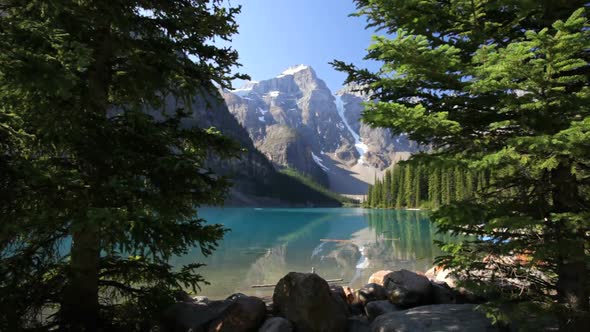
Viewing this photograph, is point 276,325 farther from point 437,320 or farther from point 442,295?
point 442,295

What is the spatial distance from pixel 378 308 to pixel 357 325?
74 cm

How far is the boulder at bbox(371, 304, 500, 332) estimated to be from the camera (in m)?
5.84

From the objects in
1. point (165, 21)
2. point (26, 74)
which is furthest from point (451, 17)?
point (26, 74)

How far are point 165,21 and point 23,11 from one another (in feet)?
6.67

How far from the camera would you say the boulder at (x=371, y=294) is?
29.5ft

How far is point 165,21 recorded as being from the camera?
231 inches

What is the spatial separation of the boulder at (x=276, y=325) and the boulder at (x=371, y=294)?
311 centimetres

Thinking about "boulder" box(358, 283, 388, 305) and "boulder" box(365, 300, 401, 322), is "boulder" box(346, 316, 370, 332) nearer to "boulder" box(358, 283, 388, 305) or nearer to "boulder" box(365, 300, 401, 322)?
"boulder" box(365, 300, 401, 322)

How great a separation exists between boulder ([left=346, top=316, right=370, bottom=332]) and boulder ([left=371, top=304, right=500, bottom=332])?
824 millimetres

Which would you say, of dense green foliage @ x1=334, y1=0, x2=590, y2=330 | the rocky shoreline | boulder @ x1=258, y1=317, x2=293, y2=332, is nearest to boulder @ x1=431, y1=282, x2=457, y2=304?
the rocky shoreline

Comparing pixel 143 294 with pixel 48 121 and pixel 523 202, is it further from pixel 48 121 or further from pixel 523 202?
pixel 523 202

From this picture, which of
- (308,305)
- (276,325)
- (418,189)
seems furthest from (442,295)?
(418,189)

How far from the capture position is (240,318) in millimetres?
6867

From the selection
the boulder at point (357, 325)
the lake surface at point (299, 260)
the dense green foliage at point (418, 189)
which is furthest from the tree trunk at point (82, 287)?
the dense green foliage at point (418, 189)
